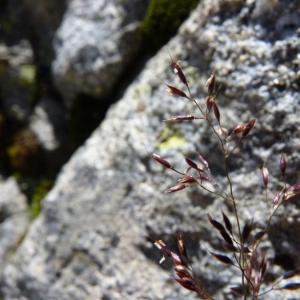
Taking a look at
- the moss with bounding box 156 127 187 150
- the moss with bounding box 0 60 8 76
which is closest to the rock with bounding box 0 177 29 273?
the moss with bounding box 0 60 8 76

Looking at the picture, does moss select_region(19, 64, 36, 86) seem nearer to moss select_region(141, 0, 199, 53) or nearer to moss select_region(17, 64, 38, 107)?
moss select_region(17, 64, 38, 107)

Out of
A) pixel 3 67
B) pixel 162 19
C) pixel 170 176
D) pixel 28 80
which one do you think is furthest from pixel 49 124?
pixel 170 176

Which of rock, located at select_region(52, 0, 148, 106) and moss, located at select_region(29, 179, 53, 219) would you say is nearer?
rock, located at select_region(52, 0, 148, 106)

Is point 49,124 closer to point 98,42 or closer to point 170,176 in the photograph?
point 98,42

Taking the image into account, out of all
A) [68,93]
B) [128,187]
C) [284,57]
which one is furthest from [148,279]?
[68,93]

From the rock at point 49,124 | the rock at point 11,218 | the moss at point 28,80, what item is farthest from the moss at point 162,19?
the rock at point 11,218

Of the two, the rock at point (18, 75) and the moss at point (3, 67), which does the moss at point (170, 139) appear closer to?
the rock at point (18, 75)
